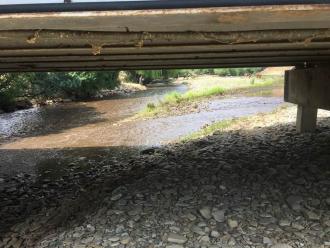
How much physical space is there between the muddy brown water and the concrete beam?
166 inches

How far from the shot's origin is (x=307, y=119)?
439 inches

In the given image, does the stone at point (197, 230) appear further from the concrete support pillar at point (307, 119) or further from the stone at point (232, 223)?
the concrete support pillar at point (307, 119)

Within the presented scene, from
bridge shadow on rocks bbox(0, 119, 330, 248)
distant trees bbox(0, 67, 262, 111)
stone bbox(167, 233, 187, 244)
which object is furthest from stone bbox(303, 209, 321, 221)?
distant trees bbox(0, 67, 262, 111)

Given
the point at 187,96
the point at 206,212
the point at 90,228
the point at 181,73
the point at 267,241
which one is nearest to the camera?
the point at 267,241

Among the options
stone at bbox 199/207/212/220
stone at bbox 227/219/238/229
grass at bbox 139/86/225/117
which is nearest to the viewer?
stone at bbox 227/219/238/229

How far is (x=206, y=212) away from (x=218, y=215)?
6.9 inches

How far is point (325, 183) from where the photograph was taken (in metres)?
7.12

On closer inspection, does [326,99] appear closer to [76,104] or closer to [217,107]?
[217,107]

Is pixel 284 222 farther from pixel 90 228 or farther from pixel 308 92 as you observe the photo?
pixel 308 92

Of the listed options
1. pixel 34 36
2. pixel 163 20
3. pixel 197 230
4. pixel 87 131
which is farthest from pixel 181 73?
pixel 163 20

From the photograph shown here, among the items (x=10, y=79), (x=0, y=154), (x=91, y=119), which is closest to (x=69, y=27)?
(x=0, y=154)

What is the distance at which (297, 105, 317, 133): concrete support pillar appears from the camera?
1109 centimetres

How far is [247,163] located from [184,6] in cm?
512

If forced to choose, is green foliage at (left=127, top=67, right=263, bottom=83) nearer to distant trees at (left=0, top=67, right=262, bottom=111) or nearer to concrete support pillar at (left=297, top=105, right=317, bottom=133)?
distant trees at (left=0, top=67, right=262, bottom=111)
